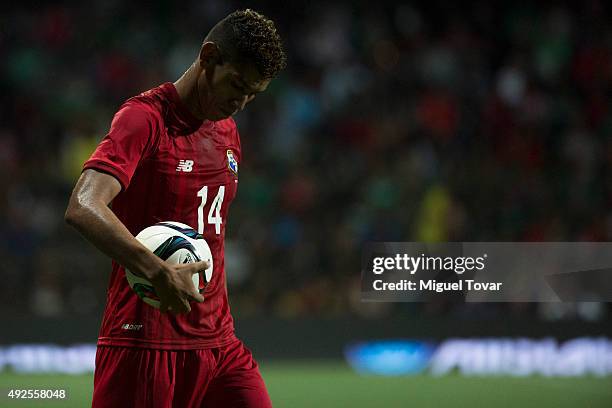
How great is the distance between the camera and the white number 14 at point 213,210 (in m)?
3.35

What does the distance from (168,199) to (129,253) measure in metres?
0.52

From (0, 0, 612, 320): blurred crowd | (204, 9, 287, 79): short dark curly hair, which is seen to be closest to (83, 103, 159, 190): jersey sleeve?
(204, 9, 287, 79): short dark curly hair

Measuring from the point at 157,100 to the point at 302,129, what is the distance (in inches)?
332

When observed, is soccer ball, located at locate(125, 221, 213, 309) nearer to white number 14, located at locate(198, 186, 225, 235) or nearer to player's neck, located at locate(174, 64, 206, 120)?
white number 14, located at locate(198, 186, 225, 235)

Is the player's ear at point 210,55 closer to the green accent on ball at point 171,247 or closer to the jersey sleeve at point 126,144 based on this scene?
the jersey sleeve at point 126,144

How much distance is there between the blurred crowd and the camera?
10.3 m

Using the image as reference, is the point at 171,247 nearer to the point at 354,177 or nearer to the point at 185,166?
the point at 185,166

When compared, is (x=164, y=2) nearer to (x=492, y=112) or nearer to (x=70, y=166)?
(x=70, y=166)

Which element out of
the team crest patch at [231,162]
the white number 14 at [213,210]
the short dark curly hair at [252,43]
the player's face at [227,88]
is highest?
the short dark curly hair at [252,43]

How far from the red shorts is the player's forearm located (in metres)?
0.56

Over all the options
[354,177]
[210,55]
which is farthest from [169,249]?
[354,177]

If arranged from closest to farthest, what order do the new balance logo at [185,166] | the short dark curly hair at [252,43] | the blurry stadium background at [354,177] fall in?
the short dark curly hair at [252,43], the new balance logo at [185,166], the blurry stadium background at [354,177]

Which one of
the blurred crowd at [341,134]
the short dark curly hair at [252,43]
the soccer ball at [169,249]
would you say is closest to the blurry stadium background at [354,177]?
the blurred crowd at [341,134]

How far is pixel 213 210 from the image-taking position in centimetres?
341
